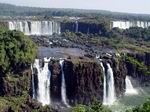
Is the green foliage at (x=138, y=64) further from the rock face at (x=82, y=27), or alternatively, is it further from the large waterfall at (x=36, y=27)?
the rock face at (x=82, y=27)

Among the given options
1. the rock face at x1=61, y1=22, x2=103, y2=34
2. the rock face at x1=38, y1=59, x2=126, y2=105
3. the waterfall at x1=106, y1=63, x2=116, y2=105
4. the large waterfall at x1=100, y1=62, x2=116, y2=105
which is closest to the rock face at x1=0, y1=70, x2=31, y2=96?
the rock face at x1=38, y1=59, x2=126, y2=105

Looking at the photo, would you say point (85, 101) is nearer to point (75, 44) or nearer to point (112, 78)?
point (112, 78)

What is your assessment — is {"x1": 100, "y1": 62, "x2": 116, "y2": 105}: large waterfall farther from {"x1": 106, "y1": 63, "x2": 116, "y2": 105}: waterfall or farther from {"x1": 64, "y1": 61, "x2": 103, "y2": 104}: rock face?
{"x1": 64, "y1": 61, "x2": 103, "y2": 104}: rock face

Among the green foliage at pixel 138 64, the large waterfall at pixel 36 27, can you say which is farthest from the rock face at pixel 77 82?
the large waterfall at pixel 36 27

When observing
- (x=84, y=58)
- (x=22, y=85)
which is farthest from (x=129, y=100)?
(x=22, y=85)

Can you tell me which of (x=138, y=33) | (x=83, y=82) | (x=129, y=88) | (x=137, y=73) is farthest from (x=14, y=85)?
(x=138, y=33)

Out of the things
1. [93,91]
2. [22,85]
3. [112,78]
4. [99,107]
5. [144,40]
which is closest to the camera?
[99,107]
